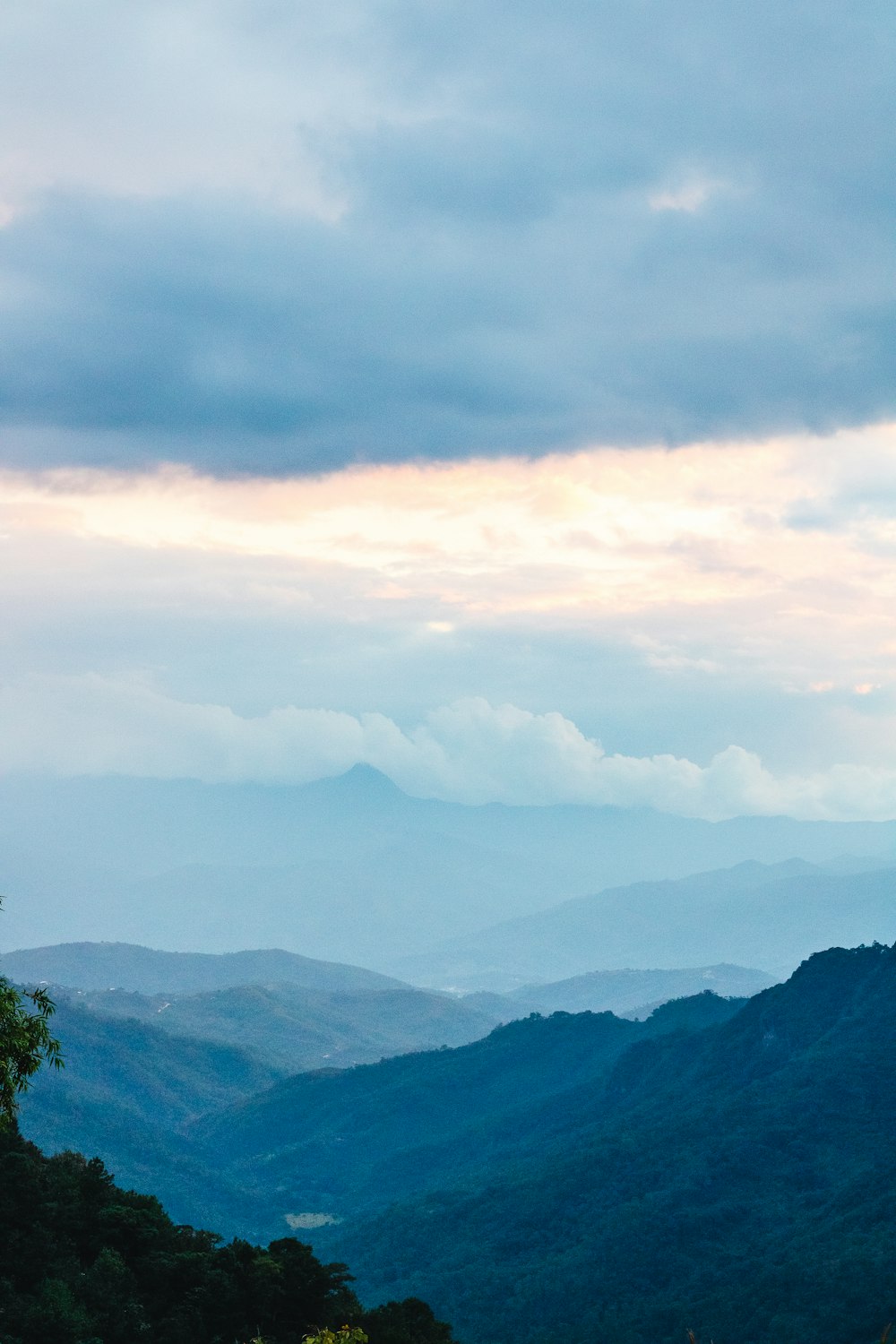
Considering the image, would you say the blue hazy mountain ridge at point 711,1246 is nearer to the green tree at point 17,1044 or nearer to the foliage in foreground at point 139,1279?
the foliage in foreground at point 139,1279

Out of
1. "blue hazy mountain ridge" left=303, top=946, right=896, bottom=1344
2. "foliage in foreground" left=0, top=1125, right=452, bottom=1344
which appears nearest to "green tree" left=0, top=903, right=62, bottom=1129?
"foliage in foreground" left=0, top=1125, right=452, bottom=1344

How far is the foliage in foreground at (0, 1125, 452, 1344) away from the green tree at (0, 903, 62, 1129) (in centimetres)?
2126

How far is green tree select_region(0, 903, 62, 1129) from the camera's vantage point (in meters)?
45.8

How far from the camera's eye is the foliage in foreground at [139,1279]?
6669cm

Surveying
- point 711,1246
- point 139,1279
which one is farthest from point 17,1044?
point 711,1246

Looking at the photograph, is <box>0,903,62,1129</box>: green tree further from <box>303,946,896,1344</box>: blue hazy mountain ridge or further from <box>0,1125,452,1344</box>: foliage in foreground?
<box>303,946,896,1344</box>: blue hazy mountain ridge

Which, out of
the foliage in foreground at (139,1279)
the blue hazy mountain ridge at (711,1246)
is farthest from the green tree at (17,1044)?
the blue hazy mountain ridge at (711,1246)

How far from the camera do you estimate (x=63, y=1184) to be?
257 ft

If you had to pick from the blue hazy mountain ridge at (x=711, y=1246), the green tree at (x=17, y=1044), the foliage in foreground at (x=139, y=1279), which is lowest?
the blue hazy mountain ridge at (x=711, y=1246)

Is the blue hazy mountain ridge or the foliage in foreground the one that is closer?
the foliage in foreground

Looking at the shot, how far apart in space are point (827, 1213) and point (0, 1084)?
13368 centimetres

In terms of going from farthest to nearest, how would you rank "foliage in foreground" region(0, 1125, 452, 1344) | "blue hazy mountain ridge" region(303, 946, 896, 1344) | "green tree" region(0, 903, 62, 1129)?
"blue hazy mountain ridge" region(303, 946, 896, 1344), "foliage in foreground" region(0, 1125, 452, 1344), "green tree" region(0, 903, 62, 1129)

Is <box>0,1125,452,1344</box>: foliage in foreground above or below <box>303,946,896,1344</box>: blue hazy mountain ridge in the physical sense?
above

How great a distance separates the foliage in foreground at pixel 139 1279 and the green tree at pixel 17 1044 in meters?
21.3
